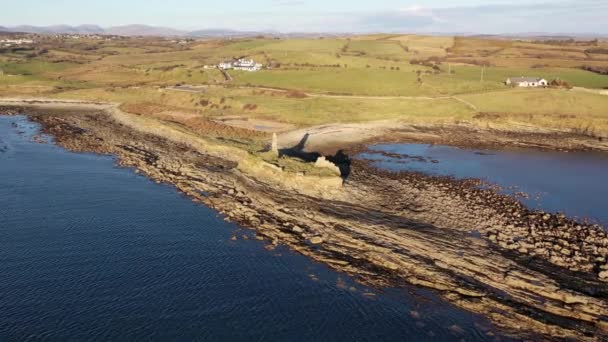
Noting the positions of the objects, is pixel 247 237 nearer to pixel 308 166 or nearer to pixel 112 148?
pixel 308 166

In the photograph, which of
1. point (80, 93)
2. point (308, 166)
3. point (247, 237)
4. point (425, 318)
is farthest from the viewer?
point (80, 93)

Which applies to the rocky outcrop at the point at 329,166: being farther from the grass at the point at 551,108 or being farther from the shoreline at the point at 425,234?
the grass at the point at 551,108

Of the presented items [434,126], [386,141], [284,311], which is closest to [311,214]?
[284,311]

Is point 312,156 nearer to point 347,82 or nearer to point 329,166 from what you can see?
point 329,166

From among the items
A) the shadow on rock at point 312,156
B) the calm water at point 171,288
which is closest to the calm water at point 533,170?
the shadow on rock at point 312,156

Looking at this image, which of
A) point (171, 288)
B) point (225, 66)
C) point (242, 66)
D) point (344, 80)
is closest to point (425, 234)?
point (171, 288)

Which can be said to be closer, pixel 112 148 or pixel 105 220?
pixel 105 220

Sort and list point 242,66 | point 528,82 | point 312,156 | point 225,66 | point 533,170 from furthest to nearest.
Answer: point 225,66
point 242,66
point 528,82
point 312,156
point 533,170
